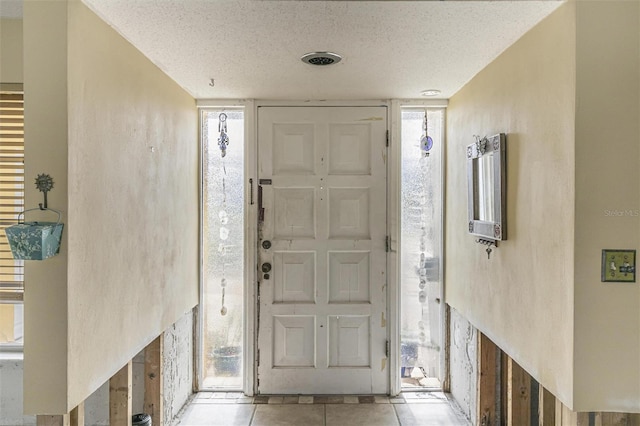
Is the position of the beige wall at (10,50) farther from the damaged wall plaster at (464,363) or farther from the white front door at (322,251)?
the damaged wall plaster at (464,363)

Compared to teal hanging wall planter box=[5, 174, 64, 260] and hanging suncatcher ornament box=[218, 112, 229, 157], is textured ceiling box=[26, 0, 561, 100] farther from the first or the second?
teal hanging wall planter box=[5, 174, 64, 260]

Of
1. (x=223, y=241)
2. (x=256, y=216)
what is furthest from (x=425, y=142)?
(x=223, y=241)

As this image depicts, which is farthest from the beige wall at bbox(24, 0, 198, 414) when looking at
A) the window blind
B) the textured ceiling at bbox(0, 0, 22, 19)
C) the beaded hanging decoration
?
the beaded hanging decoration

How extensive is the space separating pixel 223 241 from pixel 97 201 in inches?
60.5

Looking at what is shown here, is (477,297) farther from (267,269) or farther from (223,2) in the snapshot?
(223,2)

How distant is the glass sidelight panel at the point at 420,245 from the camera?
3.06 metres

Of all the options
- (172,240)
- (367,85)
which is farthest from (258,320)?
(367,85)

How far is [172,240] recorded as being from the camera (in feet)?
8.16

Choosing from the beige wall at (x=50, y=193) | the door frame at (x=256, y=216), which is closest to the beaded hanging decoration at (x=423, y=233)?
the door frame at (x=256, y=216)

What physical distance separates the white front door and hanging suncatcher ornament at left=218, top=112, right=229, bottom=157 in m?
0.27

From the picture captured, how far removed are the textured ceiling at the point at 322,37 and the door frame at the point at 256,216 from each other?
0.37 metres

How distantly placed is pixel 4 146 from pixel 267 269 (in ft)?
5.58

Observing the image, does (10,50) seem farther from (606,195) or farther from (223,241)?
(606,195)

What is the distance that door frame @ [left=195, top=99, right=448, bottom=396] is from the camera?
9.70ft
